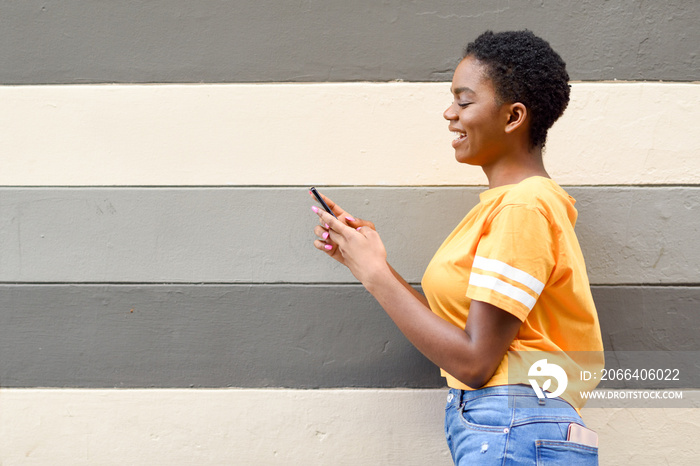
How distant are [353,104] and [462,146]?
2.07 ft

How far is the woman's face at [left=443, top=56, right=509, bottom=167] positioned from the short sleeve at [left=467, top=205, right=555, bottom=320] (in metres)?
0.28

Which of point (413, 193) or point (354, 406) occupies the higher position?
point (413, 193)

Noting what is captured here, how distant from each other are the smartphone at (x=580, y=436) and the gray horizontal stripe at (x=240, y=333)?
77 cm

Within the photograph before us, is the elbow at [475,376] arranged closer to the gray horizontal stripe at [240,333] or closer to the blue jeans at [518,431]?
the blue jeans at [518,431]

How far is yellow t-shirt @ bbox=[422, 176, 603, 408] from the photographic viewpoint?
1.42 meters

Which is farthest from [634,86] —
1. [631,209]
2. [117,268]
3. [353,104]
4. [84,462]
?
[84,462]

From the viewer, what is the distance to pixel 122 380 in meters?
2.22

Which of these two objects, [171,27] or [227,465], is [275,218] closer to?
[171,27]

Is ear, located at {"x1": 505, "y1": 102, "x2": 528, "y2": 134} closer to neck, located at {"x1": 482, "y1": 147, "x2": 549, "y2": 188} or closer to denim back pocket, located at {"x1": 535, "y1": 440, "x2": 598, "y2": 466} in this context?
neck, located at {"x1": 482, "y1": 147, "x2": 549, "y2": 188}

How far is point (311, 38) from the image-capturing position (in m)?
2.20

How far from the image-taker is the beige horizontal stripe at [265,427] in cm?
221

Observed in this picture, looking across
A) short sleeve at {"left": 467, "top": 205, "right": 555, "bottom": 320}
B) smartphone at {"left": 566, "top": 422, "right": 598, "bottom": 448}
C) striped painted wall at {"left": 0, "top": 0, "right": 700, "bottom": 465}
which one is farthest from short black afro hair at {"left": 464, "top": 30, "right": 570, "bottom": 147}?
smartphone at {"left": 566, "top": 422, "right": 598, "bottom": 448}

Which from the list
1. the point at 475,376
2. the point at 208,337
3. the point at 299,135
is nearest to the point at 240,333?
the point at 208,337

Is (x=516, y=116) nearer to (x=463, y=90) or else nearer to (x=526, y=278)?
(x=463, y=90)
